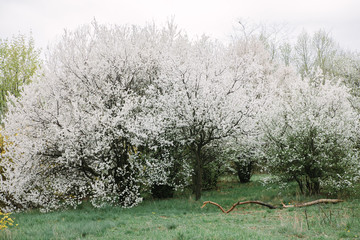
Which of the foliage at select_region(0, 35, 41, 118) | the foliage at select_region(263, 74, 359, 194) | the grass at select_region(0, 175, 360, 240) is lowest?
the grass at select_region(0, 175, 360, 240)

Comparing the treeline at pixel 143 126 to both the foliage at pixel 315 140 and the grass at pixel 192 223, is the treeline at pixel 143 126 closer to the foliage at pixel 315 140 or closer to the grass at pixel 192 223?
the foliage at pixel 315 140

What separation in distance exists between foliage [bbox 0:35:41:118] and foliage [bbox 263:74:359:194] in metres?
21.5

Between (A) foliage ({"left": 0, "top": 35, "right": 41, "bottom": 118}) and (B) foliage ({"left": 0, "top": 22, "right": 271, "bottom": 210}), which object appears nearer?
(B) foliage ({"left": 0, "top": 22, "right": 271, "bottom": 210})

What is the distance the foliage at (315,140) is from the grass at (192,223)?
1.11 metres

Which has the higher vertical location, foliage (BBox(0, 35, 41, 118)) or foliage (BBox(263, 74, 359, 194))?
foliage (BBox(0, 35, 41, 118))

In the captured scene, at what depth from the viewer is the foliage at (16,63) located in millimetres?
25833

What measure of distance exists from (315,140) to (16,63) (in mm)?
26037

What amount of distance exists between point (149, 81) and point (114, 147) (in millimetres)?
4129

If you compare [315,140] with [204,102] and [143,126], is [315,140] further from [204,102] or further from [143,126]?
[143,126]

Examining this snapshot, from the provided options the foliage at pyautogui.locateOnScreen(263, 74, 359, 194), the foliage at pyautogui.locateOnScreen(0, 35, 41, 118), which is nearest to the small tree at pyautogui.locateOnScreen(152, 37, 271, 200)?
the foliage at pyautogui.locateOnScreen(263, 74, 359, 194)

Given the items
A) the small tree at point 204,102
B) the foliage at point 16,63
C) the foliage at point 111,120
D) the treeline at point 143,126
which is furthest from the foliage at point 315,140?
the foliage at point 16,63

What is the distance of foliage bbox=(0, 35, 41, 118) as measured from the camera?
84.8ft

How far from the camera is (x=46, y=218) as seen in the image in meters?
10.6

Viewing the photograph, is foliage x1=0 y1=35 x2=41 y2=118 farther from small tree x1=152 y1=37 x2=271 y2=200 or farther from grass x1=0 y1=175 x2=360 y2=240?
grass x1=0 y1=175 x2=360 y2=240
